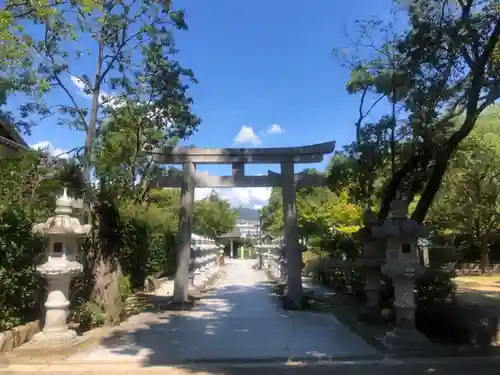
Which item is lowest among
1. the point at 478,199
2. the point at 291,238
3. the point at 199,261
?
the point at 199,261

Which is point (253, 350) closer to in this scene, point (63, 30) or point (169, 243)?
point (63, 30)

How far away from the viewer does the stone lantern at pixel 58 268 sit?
696cm

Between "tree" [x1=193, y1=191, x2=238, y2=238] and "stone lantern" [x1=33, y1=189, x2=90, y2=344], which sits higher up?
"tree" [x1=193, y1=191, x2=238, y2=238]

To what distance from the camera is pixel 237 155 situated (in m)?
11.9

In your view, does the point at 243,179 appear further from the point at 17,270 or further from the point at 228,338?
the point at 17,270

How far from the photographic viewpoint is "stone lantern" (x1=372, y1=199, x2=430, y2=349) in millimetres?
6652

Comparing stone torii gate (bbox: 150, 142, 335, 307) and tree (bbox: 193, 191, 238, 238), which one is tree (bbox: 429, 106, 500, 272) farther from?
tree (bbox: 193, 191, 238, 238)

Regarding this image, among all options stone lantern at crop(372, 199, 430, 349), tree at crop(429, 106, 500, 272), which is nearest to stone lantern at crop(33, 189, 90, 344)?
stone lantern at crop(372, 199, 430, 349)

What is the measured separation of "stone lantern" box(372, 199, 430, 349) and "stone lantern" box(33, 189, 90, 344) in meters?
5.21

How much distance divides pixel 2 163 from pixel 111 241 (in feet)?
8.43

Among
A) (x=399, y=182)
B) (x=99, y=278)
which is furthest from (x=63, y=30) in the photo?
(x=399, y=182)

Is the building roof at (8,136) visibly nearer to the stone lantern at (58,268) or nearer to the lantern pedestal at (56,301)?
the stone lantern at (58,268)

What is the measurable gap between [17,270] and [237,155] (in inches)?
250

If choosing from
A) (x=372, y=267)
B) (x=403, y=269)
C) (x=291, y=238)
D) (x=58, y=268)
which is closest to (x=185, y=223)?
A: (x=291, y=238)
